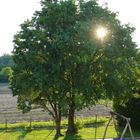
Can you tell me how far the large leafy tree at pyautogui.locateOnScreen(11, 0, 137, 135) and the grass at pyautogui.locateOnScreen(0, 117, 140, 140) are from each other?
1906mm

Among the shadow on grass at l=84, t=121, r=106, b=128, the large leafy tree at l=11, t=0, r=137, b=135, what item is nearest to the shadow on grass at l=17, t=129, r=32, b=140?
the large leafy tree at l=11, t=0, r=137, b=135

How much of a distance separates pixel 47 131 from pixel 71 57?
818 cm

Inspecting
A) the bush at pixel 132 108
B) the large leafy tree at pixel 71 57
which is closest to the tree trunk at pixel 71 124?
the large leafy tree at pixel 71 57

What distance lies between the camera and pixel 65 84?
3494 centimetres

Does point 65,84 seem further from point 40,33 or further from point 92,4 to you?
point 92,4

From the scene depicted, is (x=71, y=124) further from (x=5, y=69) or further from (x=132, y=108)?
(x=5, y=69)

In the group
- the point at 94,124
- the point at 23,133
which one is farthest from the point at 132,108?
the point at 23,133

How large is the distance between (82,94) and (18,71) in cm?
528

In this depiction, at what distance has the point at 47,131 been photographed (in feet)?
129

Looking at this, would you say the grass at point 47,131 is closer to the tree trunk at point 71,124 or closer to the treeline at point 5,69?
the tree trunk at point 71,124

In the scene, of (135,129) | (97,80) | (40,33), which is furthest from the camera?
(135,129)

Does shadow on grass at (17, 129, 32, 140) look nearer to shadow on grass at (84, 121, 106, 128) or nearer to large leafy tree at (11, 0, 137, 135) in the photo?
large leafy tree at (11, 0, 137, 135)

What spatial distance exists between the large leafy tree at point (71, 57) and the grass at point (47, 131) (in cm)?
191

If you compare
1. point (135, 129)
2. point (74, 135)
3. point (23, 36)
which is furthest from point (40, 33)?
→ point (135, 129)
